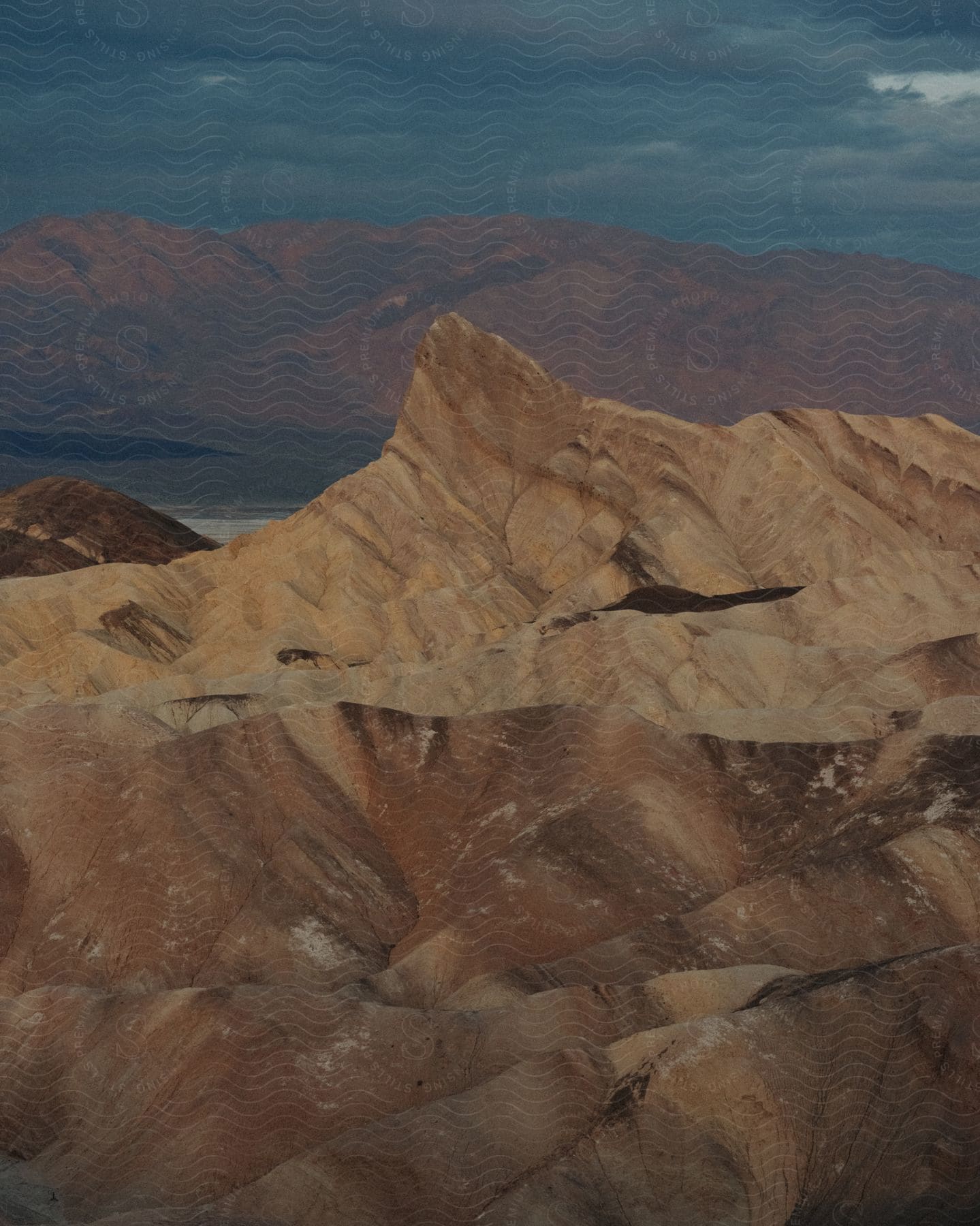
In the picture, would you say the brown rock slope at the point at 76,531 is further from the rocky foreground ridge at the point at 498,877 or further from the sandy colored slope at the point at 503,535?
the rocky foreground ridge at the point at 498,877

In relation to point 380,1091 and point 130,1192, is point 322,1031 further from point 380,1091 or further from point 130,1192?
point 130,1192

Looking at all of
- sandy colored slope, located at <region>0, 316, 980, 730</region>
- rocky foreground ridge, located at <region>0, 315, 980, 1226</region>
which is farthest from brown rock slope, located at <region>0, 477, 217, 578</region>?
rocky foreground ridge, located at <region>0, 315, 980, 1226</region>

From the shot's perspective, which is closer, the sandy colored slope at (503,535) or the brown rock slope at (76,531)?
the sandy colored slope at (503,535)

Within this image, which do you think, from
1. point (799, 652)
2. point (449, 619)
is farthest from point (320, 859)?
point (449, 619)

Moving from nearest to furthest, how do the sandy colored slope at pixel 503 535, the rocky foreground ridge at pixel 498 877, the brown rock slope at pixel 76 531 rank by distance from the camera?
the rocky foreground ridge at pixel 498 877
the sandy colored slope at pixel 503 535
the brown rock slope at pixel 76 531

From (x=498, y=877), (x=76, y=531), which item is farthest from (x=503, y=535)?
(x=498, y=877)

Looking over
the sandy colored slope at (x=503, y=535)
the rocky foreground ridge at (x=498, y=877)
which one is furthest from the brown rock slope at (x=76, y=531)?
the rocky foreground ridge at (x=498, y=877)
